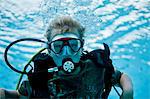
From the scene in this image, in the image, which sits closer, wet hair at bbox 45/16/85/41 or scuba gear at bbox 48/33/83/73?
scuba gear at bbox 48/33/83/73

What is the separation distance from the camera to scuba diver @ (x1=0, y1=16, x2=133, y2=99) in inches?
142

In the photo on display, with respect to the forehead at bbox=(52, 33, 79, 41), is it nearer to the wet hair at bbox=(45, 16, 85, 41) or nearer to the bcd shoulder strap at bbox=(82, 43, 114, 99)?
the wet hair at bbox=(45, 16, 85, 41)

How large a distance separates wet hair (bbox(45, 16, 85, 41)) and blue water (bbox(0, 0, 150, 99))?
5.96m

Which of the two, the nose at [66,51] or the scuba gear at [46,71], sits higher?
the nose at [66,51]

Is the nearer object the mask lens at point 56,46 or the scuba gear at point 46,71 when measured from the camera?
the mask lens at point 56,46

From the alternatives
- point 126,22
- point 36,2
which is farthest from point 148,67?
point 36,2

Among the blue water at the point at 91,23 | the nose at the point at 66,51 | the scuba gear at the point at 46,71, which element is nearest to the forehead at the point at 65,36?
the nose at the point at 66,51

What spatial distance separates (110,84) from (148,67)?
12.5 metres

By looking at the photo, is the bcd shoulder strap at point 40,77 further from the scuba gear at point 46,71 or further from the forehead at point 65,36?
the forehead at point 65,36

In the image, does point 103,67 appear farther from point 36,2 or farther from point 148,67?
point 148,67

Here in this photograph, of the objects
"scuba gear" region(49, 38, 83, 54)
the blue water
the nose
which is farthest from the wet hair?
the blue water

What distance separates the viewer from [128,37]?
12.6 metres

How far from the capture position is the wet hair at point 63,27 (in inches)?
148

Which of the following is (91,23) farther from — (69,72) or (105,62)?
(69,72)
